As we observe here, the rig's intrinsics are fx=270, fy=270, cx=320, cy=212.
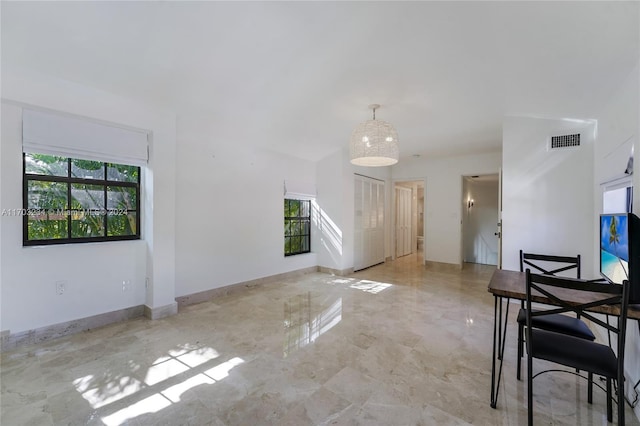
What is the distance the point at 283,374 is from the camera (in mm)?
2156

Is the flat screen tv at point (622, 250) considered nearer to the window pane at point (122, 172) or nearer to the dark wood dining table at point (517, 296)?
the dark wood dining table at point (517, 296)

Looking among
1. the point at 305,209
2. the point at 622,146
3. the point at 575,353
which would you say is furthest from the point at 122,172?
the point at 622,146

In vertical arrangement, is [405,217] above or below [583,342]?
above

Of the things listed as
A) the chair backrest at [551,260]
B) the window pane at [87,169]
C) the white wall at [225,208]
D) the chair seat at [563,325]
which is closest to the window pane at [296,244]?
the white wall at [225,208]

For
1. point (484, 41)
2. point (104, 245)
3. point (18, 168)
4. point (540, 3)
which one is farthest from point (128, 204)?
point (540, 3)

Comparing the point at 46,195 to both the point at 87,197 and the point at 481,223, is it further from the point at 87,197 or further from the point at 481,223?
the point at 481,223

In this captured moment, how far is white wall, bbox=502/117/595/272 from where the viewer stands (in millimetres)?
3496

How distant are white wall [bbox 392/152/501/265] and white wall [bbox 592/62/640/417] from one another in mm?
2792

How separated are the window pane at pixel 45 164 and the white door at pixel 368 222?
4504 mm

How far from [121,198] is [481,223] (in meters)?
7.90

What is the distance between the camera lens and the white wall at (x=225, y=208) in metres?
3.72

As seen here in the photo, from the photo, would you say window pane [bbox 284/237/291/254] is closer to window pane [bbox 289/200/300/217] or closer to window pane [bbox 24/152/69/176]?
window pane [bbox 289/200/300/217]

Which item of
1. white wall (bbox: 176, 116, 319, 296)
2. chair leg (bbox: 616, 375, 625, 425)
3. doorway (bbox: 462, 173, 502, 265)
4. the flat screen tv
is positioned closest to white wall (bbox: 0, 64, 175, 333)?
white wall (bbox: 176, 116, 319, 296)

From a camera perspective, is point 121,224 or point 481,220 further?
point 481,220
